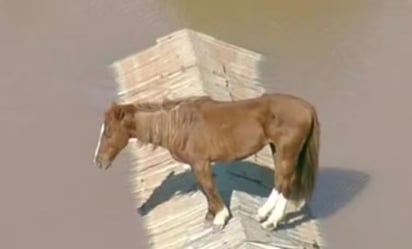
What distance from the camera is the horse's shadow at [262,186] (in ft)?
21.6

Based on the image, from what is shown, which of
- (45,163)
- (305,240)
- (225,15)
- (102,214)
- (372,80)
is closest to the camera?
(305,240)

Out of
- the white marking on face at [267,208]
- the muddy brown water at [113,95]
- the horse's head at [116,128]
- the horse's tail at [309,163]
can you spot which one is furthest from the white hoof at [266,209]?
the horse's head at [116,128]

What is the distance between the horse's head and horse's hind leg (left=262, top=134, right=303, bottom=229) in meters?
0.64

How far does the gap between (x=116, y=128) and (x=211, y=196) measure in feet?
1.63

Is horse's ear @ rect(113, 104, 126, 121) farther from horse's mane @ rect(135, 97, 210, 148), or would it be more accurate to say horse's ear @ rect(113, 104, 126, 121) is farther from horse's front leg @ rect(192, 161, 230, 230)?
horse's front leg @ rect(192, 161, 230, 230)

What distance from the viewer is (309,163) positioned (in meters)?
6.12

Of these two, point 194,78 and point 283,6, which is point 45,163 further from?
point 283,6

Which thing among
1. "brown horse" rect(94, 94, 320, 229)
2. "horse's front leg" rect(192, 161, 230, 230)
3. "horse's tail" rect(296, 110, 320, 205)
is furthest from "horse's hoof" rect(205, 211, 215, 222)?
"horse's tail" rect(296, 110, 320, 205)

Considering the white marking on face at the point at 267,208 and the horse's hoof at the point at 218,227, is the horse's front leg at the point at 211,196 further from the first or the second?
the white marking on face at the point at 267,208

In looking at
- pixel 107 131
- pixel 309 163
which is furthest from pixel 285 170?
pixel 107 131

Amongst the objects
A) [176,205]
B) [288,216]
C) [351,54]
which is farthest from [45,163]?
[351,54]

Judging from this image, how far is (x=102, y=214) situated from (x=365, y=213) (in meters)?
1.24

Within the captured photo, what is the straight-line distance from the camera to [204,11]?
29.8ft

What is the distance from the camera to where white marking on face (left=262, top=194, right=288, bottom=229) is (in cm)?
620
